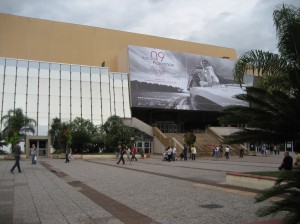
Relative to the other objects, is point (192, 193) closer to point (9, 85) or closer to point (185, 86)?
point (9, 85)

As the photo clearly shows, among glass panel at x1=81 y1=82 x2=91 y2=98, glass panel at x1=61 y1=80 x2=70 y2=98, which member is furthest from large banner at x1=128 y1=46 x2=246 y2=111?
glass panel at x1=61 y1=80 x2=70 y2=98

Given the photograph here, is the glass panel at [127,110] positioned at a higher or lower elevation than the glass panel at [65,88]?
lower

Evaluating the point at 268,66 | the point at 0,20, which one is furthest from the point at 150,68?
the point at 268,66

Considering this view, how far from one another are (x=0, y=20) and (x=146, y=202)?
53290 mm

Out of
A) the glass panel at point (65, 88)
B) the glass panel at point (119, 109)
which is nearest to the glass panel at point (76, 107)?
the glass panel at point (65, 88)

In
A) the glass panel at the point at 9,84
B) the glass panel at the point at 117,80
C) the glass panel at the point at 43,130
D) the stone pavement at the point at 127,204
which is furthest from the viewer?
the glass panel at the point at 117,80

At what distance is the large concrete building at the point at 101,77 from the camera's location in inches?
1894

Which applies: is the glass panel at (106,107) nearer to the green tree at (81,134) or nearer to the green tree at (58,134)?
the green tree at (58,134)

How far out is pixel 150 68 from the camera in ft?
181

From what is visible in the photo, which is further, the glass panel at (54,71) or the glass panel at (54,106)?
the glass panel at (54,71)

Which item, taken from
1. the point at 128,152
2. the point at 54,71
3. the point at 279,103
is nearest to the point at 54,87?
the point at 54,71

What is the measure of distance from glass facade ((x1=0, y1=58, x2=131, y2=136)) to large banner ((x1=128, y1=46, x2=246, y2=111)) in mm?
2532

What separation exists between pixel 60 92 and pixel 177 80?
1770cm

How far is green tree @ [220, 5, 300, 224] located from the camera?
13.6 ft
